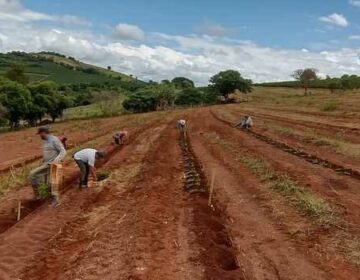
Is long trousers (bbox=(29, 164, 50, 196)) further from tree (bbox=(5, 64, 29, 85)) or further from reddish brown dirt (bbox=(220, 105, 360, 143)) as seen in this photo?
tree (bbox=(5, 64, 29, 85))

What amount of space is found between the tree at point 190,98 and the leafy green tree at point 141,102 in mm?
9481

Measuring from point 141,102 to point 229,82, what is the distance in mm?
16983

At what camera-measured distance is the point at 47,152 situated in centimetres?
1446

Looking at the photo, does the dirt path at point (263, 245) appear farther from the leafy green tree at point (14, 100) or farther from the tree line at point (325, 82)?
Answer: the tree line at point (325, 82)

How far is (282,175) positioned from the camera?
1764 cm

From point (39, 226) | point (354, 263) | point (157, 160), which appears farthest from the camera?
point (157, 160)

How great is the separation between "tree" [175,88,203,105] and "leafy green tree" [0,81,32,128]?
36609mm

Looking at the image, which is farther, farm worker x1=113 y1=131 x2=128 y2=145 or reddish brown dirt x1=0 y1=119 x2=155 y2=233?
farm worker x1=113 y1=131 x2=128 y2=145

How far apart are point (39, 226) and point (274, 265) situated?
537 centimetres

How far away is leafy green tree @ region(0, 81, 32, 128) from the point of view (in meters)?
59.5

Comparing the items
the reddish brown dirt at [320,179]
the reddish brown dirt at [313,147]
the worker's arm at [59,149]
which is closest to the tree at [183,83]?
the reddish brown dirt at [313,147]

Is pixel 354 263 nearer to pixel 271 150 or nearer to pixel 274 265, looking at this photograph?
pixel 274 265

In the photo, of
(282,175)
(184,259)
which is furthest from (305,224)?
(282,175)

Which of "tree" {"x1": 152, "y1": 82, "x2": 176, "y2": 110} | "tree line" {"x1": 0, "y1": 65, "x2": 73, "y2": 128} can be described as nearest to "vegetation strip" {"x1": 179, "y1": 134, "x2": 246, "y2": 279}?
"tree line" {"x1": 0, "y1": 65, "x2": 73, "y2": 128}
